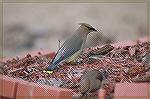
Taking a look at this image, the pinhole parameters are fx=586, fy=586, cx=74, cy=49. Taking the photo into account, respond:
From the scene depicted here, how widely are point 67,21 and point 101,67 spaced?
1.10ft

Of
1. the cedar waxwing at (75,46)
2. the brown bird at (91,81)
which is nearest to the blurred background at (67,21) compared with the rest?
the cedar waxwing at (75,46)

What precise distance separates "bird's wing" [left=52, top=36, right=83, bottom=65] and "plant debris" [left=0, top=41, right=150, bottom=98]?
0.03 m

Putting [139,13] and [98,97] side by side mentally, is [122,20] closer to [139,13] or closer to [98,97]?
[139,13]

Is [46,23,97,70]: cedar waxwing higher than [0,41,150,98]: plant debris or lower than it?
higher

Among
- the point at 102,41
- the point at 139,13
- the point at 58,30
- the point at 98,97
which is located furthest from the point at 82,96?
the point at 58,30

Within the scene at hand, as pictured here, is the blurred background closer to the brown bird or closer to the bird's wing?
the bird's wing

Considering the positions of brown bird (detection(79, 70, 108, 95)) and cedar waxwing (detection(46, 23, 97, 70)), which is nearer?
brown bird (detection(79, 70, 108, 95))

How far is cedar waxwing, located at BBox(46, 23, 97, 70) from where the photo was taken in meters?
2.08

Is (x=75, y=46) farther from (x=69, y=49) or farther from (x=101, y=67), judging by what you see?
(x=101, y=67)

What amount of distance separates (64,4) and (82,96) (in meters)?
0.40

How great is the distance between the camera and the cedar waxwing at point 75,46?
208 centimetres

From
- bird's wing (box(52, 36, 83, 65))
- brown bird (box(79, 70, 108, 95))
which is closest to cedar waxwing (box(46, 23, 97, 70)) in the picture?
bird's wing (box(52, 36, 83, 65))

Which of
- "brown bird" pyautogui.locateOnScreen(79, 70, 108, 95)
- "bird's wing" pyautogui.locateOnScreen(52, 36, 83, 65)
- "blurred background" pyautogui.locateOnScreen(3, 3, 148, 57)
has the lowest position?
"brown bird" pyautogui.locateOnScreen(79, 70, 108, 95)

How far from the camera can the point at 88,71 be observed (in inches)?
79.3
